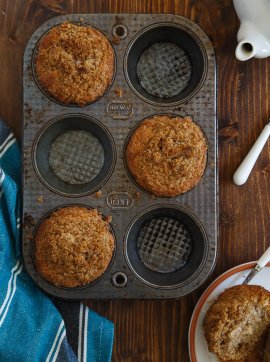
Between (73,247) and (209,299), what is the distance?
18.4 inches

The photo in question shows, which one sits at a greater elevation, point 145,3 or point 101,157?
point 145,3

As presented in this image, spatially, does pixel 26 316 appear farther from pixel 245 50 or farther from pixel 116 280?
pixel 245 50

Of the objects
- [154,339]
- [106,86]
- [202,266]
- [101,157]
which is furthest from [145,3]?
[154,339]

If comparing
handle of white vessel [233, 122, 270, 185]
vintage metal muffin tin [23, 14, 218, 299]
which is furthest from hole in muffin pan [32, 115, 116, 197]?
handle of white vessel [233, 122, 270, 185]

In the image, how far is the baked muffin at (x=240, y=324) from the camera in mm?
1614

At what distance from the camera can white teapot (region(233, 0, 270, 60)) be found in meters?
1.46

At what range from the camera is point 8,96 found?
70.7 inches

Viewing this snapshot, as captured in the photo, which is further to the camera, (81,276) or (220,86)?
(220,86)

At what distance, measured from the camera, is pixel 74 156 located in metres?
1.74

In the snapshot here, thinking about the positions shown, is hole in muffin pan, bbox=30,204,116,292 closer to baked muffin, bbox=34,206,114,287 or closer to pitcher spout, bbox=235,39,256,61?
baked muffin, bbox=34,206,114,287

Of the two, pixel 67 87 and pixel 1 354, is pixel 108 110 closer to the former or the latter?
pixel 67 87

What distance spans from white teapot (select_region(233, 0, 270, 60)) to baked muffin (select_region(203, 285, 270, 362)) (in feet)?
2.31

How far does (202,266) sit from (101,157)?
1.53 ft

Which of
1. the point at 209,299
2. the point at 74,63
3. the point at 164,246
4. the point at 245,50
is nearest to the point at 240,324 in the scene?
the point at 209,299
